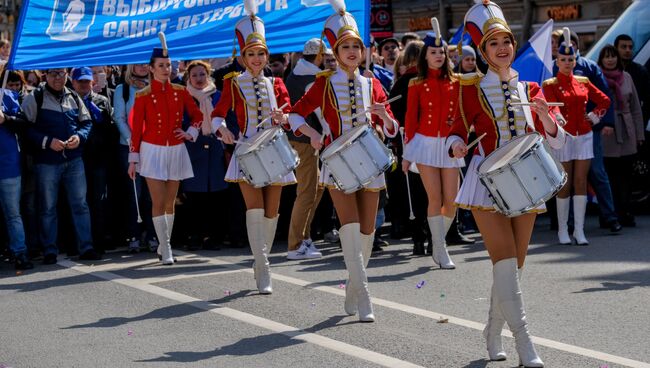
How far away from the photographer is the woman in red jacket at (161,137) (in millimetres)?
11031

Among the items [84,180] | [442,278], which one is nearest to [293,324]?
[442,278]

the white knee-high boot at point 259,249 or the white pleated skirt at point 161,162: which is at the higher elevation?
the white pleated skirt at point 161,162

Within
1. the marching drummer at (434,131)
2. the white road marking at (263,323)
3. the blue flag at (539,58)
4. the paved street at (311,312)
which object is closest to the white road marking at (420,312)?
the paved street at (311,312)

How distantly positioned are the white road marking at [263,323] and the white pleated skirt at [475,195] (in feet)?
3.16

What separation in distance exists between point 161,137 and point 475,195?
496cm

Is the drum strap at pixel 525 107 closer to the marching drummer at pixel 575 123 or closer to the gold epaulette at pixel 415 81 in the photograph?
the gold epaulette at pixel 415 81

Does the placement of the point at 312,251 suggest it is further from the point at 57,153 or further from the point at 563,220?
the point at 57,153

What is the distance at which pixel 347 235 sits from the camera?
816 cm

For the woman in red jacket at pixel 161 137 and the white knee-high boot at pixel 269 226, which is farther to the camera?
the woman in red jacket at pixel 161 137

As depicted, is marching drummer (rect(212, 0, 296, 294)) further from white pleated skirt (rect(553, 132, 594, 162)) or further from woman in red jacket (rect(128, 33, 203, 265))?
white pleated skirt (rect(553, 132, 594, 162))

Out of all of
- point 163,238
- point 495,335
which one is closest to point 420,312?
point 495,335

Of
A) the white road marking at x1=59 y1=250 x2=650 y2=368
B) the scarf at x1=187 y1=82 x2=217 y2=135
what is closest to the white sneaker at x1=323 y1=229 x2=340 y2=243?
the white road marking at x1=59 y1=250 x2=650 y2=368

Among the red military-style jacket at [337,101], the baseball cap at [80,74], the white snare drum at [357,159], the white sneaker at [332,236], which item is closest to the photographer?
the white snare drum at [357,159]

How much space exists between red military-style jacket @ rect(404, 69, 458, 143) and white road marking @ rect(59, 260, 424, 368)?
8.81 ft
